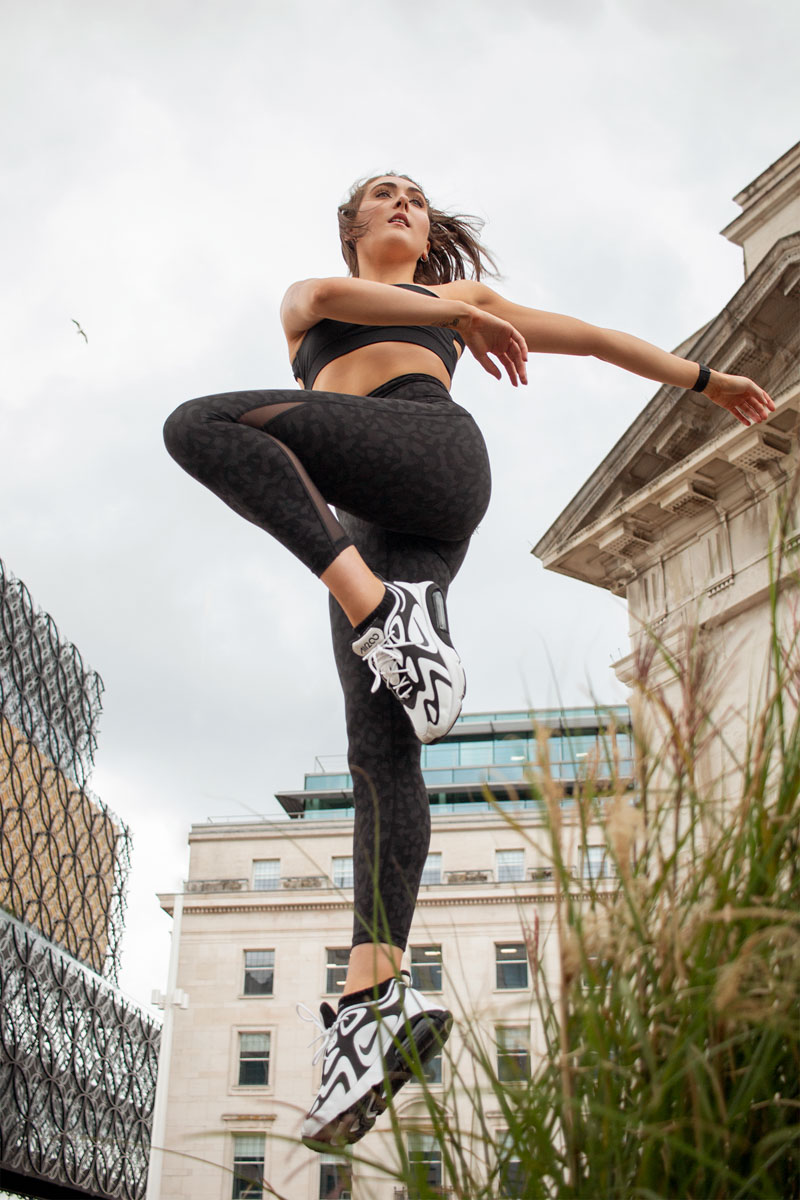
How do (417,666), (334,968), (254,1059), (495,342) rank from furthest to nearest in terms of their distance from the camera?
(334,968) < (254,1059) < (495,342) < (417,666)

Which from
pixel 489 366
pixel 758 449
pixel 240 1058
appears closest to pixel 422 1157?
pixel 489 366

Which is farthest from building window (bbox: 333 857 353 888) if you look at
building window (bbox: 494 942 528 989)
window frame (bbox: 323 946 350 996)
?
building window (bbox: 494 942 528 989)

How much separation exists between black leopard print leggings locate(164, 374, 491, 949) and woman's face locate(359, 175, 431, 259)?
0.58m

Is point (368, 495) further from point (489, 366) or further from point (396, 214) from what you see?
point (396, 214)

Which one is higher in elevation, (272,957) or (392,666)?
(272,957)

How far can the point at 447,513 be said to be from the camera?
2.42 meters

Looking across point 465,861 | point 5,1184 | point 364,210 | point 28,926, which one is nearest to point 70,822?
point 28,926

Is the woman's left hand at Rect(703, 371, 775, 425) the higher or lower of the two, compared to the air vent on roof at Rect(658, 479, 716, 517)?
lower

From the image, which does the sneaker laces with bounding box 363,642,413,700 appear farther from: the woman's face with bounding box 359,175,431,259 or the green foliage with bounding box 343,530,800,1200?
the woman's face with bounding box 359,175,431,259

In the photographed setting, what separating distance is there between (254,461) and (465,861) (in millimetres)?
39095

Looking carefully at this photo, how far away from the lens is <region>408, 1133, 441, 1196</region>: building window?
1318 millimetres

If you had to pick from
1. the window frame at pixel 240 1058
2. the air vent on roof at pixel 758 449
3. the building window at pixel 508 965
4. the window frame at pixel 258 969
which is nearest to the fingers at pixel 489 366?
the air vent on roof at pixel 758 449

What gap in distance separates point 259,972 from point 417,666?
37.9 m

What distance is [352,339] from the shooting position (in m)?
2.65
